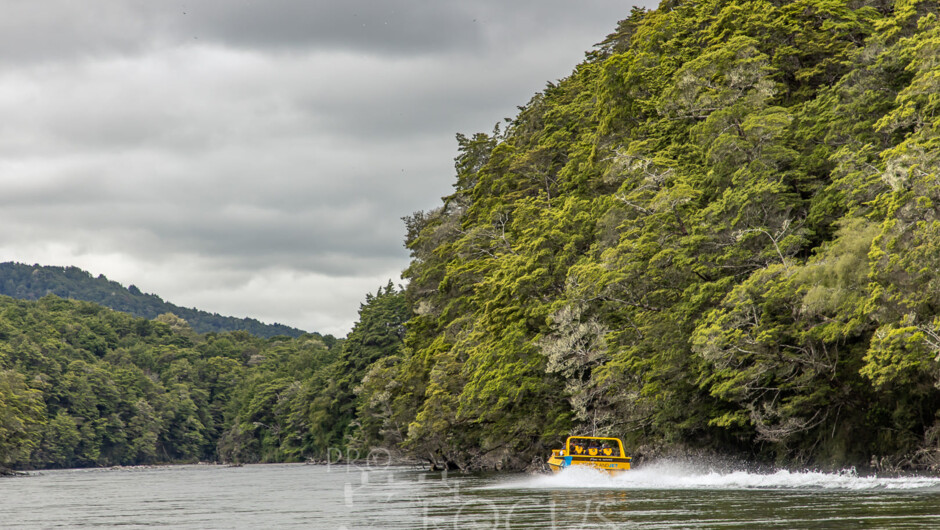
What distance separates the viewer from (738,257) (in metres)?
35.9

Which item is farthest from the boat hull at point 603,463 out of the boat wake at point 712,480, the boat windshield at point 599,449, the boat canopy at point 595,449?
the boat windshield at point 599,449

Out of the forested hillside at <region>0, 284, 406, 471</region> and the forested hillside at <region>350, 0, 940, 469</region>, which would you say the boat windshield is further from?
the forested hillside at <region>0, 284, 406, 471</region>

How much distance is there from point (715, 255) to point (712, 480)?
818cm

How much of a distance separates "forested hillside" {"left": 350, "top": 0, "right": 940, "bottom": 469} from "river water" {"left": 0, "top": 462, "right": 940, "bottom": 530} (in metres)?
2.85

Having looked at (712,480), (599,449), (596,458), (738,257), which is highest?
(738,257)

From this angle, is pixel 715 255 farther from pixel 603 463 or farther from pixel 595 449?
pixel 595 449

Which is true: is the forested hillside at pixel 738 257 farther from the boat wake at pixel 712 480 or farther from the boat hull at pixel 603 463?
the boat hull at pixel 603 463

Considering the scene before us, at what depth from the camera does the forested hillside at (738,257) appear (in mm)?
29438

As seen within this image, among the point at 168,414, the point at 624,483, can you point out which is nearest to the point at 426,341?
the point at 624,483

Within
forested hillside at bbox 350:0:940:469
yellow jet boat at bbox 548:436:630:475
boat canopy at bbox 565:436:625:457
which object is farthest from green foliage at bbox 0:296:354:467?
yellow jet boat at bbox 548:436:630:475

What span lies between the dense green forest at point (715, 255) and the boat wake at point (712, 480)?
4.58 feet

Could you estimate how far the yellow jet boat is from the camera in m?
39.4

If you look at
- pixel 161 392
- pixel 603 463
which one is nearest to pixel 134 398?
pixel 161 392

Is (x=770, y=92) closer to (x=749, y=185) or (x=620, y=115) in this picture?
(x=749, y=185)
